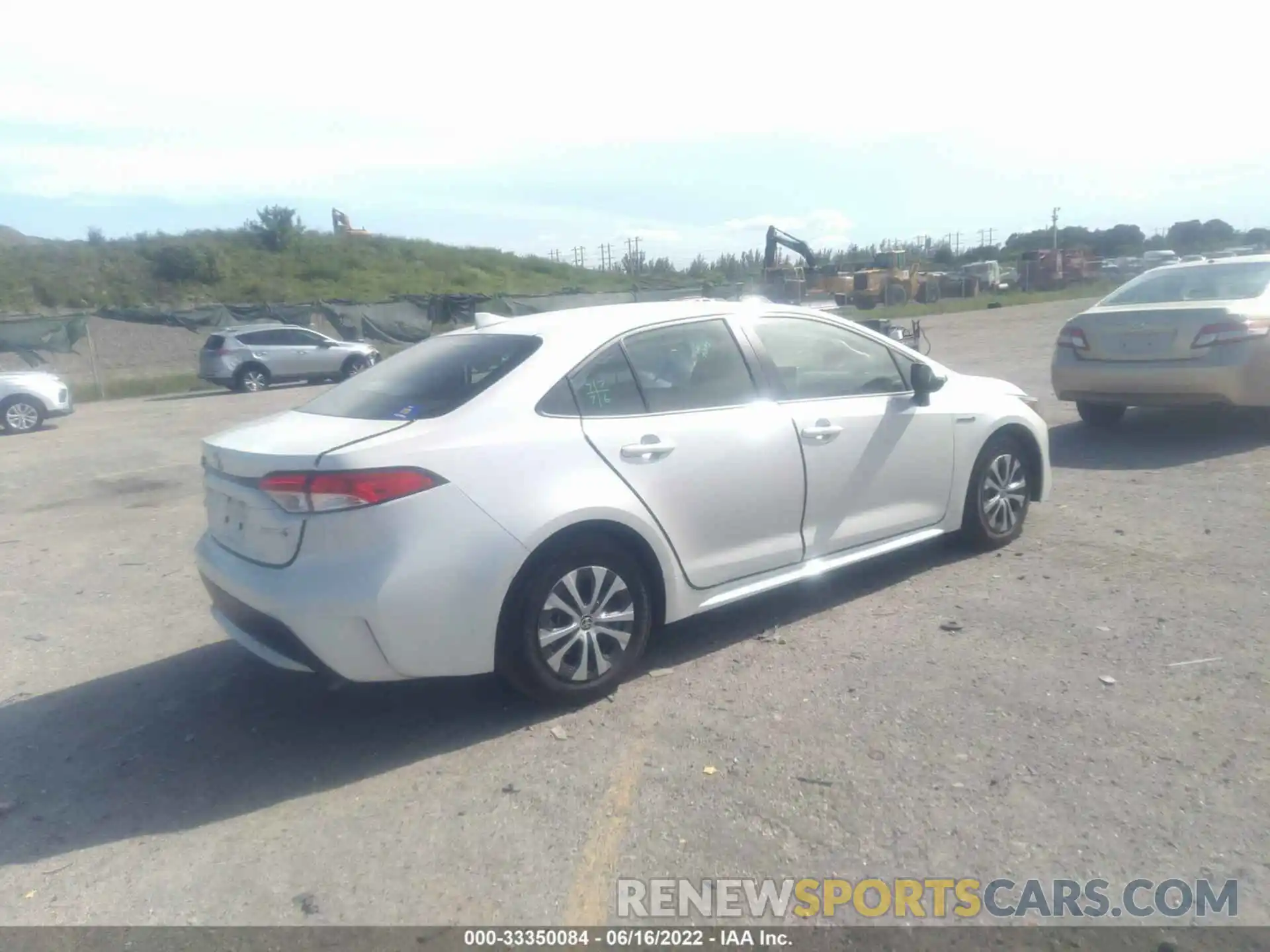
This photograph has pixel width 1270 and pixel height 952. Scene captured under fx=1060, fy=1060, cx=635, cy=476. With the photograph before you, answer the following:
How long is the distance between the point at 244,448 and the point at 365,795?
1456 millimetres

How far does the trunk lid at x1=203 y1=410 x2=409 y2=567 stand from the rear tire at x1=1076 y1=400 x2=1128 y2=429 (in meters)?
7.83

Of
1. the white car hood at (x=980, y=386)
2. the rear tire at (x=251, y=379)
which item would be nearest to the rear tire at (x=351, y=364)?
the rear tire at (x=251, y=379)

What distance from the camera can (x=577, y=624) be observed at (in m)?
4.33

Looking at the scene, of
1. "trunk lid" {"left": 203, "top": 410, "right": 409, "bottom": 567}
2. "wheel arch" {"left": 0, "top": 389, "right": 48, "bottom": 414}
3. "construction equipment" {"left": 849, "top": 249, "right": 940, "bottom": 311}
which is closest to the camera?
"trunk lid" {"left": 203, "top": 410, "right": 409, "bottom": 567}

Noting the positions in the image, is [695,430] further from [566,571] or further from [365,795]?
[365,795]

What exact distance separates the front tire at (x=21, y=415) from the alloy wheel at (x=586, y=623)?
52.2ft

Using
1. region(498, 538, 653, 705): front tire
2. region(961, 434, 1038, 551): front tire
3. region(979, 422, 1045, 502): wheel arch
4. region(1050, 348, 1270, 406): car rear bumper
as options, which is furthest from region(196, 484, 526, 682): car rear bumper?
region(1050, 348, 1270, 406): car rear bumper

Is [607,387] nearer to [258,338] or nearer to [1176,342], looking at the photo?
[1176,342]

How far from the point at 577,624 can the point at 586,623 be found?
0.04 m

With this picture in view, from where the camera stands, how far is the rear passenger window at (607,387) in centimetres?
454

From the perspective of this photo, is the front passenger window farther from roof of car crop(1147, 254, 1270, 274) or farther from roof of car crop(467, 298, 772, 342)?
roof of car crop(1147, 254, 1270, 274)

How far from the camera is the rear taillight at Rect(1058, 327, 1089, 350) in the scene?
9.38 meters

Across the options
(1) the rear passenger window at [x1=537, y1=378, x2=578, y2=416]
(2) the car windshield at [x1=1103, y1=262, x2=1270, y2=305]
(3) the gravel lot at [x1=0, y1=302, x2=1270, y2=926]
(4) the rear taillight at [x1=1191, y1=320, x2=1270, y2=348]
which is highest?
(2) the car windshield at [x1=1103, y1=262, x2=1270, y2=305]

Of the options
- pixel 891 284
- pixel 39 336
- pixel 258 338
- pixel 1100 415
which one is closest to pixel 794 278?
pixel 891 284
